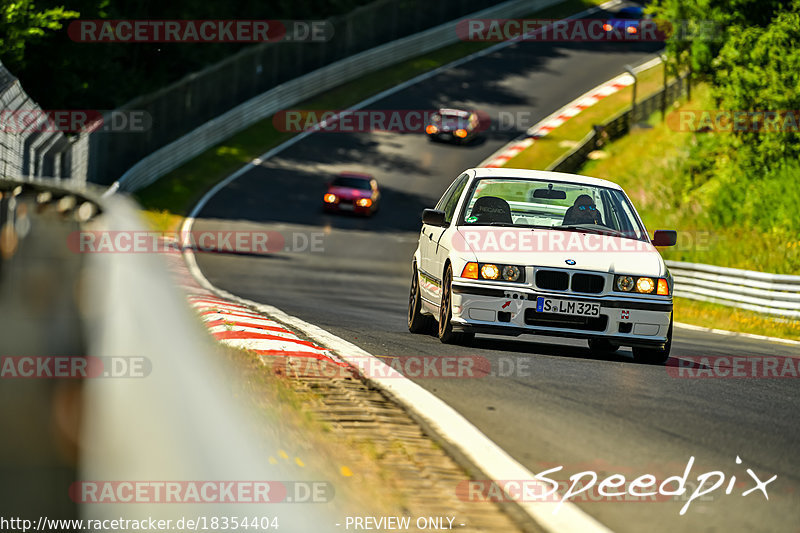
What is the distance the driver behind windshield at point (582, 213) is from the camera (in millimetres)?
10695

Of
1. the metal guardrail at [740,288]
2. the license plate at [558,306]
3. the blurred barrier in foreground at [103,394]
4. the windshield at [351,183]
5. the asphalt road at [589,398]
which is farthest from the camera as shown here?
the windshield at [351,183]

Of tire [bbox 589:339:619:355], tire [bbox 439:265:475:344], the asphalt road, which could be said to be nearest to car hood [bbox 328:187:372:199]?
the asphalt road

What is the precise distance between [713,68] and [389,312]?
69.1 ft

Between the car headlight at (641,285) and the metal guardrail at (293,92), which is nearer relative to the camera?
the car headlight at (641,285)

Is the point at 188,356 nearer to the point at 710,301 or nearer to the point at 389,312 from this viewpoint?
the point at 389,312

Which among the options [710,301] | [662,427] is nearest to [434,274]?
[662,427]

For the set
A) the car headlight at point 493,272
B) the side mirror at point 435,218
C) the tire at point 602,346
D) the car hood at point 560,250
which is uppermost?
the side mirror at point 435,218

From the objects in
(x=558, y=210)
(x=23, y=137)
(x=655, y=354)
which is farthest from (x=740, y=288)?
(x=23, y=137)

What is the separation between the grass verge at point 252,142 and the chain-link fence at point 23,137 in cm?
1473

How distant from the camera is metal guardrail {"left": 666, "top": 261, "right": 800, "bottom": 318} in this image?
19000 millimetres

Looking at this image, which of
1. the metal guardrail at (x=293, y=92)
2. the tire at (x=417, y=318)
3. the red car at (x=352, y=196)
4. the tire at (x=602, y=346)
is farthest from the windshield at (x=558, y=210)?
the red car at (x=352, y=196)

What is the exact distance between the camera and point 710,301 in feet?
71.3

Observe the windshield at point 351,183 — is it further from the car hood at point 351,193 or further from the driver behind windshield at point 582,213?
the driver behind windshield at point 582,213

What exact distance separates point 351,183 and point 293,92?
542 inches
